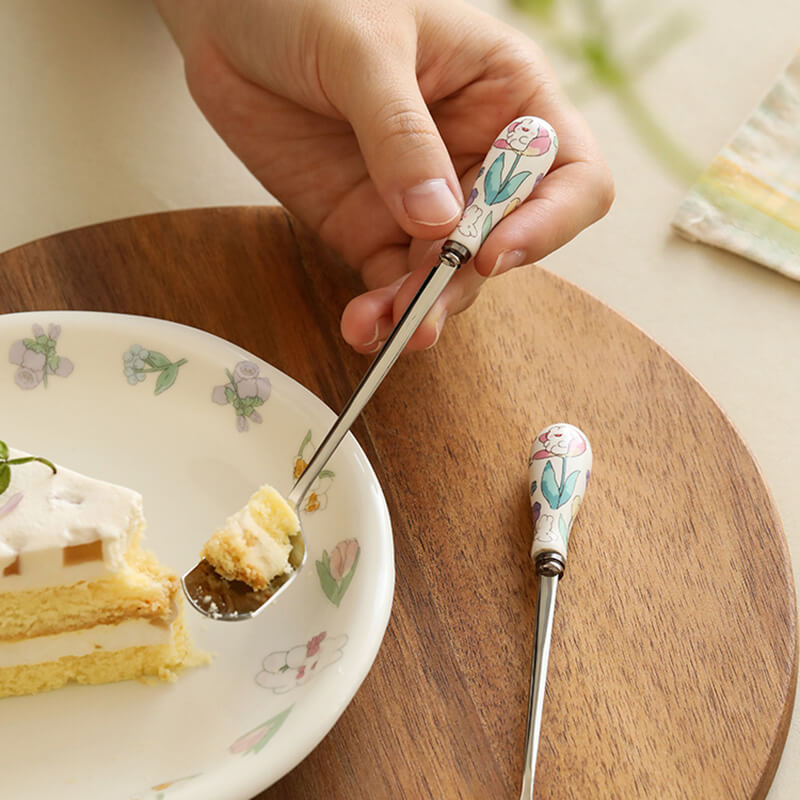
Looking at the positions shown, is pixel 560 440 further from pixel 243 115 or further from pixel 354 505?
pixel 243 115

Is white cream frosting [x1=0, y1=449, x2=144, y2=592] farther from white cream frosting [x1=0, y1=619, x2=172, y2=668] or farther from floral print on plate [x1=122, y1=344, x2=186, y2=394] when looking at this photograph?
floral print on plate [x1=122, y1=344, x2=186, y2=394]

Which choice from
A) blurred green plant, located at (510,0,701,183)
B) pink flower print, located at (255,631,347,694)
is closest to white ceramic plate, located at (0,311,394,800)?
pink flower print, located at (255,631,347,694)

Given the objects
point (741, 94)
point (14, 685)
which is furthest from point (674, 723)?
point (741, 94)

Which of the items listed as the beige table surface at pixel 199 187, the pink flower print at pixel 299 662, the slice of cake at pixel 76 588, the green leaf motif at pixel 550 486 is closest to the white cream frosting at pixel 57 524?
the slice of cake at pixel 76 588

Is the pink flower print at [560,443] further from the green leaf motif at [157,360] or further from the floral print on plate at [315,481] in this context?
the green leaf motif at [157,360]

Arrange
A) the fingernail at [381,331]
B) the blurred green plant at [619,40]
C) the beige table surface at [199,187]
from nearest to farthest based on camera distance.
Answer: the fingernail at [381,331] → the beige table surface at [199,187] → the blurred green plant at [619,40]

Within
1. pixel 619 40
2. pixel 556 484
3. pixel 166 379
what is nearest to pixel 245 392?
pixel 166 379
